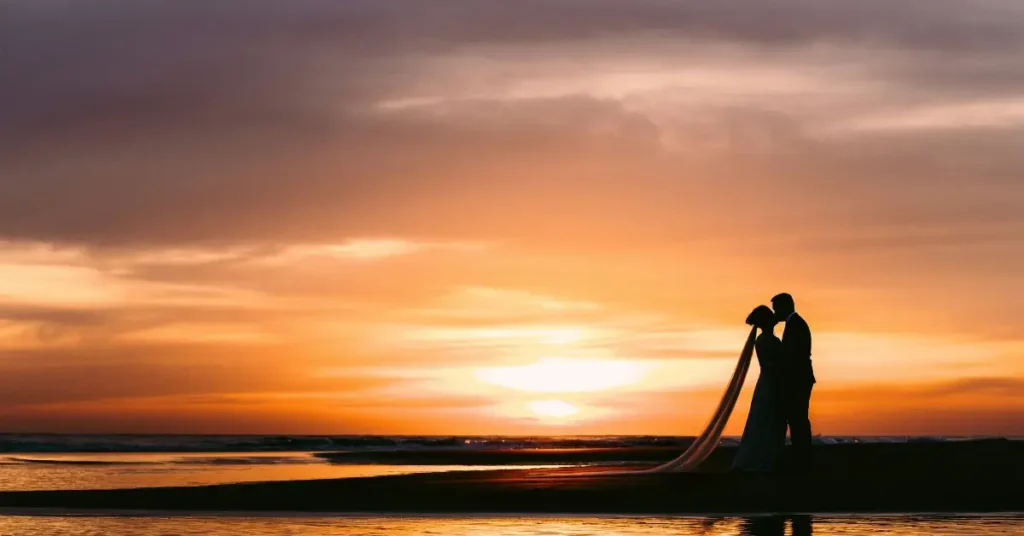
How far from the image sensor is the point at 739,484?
23875 mm

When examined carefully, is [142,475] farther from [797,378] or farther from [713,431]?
[797,378]

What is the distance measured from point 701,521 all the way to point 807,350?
731 cm

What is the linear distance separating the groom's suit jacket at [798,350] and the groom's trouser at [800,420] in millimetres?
194

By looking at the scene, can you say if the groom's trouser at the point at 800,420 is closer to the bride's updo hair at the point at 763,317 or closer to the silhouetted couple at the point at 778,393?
the silhouetted couple at the point at 778,393

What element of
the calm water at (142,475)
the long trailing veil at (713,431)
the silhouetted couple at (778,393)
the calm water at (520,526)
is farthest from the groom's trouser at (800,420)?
the calm water at (142,475)

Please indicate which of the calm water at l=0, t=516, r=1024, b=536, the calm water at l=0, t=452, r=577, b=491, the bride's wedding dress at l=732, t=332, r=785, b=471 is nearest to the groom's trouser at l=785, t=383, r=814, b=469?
the bride's wedding dress at l=732, t=332, r=785, b=471

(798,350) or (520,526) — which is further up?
(798,350)

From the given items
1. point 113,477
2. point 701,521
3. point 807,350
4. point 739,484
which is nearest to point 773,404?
point 807,350

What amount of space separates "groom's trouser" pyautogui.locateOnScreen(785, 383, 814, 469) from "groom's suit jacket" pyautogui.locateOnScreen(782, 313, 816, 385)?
0.19 meters

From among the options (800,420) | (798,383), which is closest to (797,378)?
(798,383)

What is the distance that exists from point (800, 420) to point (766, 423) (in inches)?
55.7

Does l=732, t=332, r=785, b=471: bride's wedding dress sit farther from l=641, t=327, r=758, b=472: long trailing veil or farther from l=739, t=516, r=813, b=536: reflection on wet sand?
l=739, t=516, r=813, b=536: reflection on wet sand

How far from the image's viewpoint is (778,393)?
26.8 metres

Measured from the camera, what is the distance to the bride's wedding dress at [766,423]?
26.7 meters
